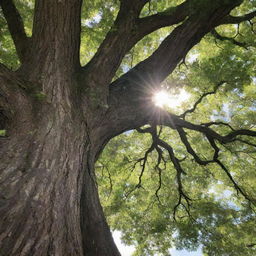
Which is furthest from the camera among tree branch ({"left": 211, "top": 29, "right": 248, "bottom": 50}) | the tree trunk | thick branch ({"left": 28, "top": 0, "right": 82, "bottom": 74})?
tree branch ({"left": 211, "top": 29, "right": 248, "bottom": 50})

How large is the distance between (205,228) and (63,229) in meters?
6.16

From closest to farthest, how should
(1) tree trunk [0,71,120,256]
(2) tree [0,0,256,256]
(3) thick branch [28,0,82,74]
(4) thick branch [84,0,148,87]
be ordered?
(1) tree trunk [0,71,120,256], (2) tree [0,0,256,256], (3) thick branch [28,0,82,74], (4) thick branch [84,0,148,87]

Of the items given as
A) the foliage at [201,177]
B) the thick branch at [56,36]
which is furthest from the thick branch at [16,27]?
the foliage at [201,177]

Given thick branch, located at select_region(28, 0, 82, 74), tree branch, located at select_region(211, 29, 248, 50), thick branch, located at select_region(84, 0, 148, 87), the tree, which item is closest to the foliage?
tree branch, located at select_region(211, 29, 248, 50)

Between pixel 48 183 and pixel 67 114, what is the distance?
3.03 ft

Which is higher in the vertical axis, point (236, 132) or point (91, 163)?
point (236, 132)

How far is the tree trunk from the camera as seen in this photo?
1239 mm

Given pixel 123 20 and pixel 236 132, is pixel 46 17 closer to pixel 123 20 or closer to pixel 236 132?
pixel 123 20

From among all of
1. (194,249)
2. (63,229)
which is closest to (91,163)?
(63,229)

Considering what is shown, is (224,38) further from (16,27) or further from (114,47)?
(16,27)

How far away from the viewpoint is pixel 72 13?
2930 millimetres

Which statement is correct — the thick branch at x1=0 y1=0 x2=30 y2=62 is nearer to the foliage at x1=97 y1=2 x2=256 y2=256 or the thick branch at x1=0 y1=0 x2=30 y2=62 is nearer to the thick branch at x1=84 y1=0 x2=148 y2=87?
the thick branch at x1=84 y1=0 x2=148 y2=87

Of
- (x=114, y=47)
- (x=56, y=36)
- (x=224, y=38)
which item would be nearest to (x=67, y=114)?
(x=56, y=36)

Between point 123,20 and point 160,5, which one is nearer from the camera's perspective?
point 123,20
